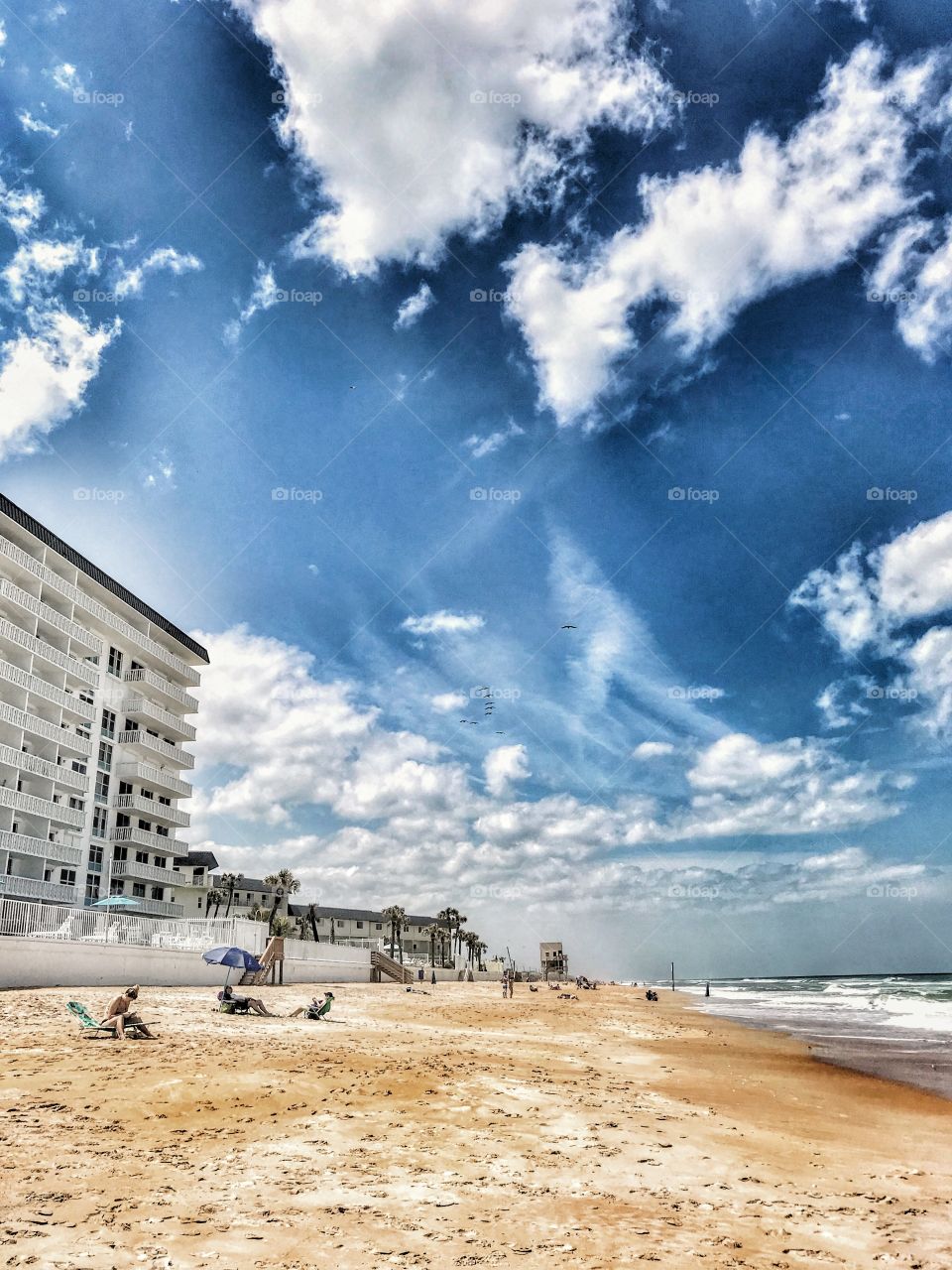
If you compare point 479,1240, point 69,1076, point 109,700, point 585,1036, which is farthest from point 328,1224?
point 109,700

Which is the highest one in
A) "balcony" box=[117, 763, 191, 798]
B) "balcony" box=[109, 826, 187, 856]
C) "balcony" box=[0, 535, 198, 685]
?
"balcony" box=[0, 535, 198, 685]

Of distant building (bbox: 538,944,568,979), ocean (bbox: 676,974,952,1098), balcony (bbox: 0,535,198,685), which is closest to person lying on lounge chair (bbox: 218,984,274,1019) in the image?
ocean (bbox: 676,974,952,1098)

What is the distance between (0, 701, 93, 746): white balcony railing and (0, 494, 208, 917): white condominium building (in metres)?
0.09

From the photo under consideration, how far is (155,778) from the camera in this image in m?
59.0

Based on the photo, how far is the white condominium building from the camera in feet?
150

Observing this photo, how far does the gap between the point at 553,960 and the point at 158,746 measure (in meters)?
90.3

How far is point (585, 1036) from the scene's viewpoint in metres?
31.6

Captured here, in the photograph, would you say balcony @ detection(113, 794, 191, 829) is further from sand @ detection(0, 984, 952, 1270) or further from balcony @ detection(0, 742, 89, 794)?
sand @ detection(0, 984, 952, 1270)

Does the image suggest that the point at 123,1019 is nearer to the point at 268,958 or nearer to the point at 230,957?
the point at 230,957

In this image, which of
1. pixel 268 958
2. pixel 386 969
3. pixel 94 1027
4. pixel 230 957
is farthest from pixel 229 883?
pixel 94 1027

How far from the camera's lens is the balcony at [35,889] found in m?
41.7

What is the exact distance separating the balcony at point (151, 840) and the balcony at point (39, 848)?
4849 millimetres

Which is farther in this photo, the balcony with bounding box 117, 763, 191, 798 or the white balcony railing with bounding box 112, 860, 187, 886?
the balcony with bounding box 117, 763, 191, 798

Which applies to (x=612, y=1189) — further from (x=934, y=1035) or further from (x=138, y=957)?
(x=934, y=1035)
